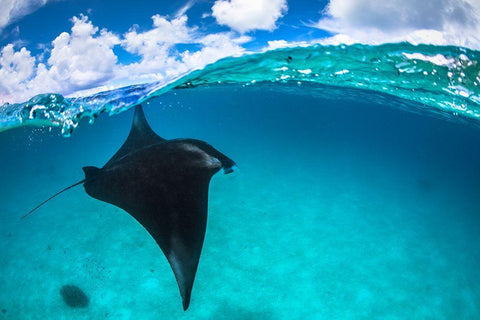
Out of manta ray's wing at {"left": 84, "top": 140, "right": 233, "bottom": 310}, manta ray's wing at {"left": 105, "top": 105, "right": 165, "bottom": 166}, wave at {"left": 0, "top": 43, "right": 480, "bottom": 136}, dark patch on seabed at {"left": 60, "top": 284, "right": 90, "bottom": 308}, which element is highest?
wave at {"left": 0, "top": 43, "right": 480, "bottom": 136}

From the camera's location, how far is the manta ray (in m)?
2.95

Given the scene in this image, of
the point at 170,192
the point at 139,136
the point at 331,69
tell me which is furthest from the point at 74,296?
the point at 331,69

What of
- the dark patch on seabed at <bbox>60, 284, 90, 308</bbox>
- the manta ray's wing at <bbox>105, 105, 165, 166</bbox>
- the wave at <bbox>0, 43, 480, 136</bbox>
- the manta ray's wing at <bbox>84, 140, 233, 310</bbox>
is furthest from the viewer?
the wave at <bbox>0, 43, 480, 136</bbox>

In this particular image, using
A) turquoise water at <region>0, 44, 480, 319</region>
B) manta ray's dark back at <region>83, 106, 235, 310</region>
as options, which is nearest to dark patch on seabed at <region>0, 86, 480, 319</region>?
turquoise water at <region>0, 44, 480, 319</region>

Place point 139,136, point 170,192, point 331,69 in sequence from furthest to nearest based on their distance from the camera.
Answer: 1. point 331,69
2. point 139,136
3. point 170,192

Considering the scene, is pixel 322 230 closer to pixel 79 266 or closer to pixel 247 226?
pixel 247 226

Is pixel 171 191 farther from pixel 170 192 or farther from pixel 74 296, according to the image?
pixel 74 296

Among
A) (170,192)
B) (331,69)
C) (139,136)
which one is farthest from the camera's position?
(331,69)

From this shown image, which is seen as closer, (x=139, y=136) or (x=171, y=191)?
(x=171, y=191)

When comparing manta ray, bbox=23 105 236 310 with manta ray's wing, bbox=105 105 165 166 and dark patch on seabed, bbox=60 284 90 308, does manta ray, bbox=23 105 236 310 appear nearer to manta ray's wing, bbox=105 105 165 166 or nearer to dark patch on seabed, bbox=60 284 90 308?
manta ray's wing, bbox=105 105 165 166

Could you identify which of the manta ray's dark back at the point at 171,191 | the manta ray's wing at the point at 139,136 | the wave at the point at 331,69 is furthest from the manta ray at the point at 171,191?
the wave at the point at 331,69

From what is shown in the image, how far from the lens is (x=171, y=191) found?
4.02 metres

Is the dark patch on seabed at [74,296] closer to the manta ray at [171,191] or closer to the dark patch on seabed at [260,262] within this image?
the dark patch on seabed at [260,262]

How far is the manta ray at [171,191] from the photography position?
116 inches
